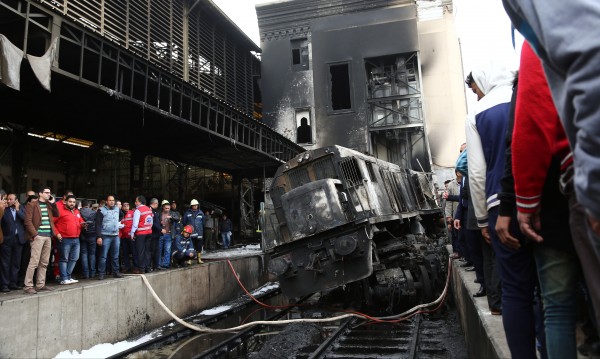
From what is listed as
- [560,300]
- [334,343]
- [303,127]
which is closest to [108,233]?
[334,343]

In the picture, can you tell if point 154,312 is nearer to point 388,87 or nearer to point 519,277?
point 519,277

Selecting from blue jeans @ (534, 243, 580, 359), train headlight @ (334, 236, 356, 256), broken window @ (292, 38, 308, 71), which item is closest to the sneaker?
train headlight @ (334, 236, 356, 256)

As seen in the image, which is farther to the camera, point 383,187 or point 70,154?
point 70,154

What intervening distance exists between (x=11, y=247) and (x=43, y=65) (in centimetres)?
352

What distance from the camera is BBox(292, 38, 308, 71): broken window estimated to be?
2758 centimetres

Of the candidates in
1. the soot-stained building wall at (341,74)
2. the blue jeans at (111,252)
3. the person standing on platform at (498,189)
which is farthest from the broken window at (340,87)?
the person standing on platform at (498,189)

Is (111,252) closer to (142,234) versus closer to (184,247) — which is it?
(142,234)

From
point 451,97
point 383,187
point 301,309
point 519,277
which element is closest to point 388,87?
point 451,97

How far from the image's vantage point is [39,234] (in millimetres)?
7371

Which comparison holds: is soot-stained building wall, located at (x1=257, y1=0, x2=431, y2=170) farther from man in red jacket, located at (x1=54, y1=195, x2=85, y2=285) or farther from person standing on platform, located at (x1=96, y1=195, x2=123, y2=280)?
man in red jacket, located at (x1=54, y1=195, x2=85, y2=285)

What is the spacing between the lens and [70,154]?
2539cm

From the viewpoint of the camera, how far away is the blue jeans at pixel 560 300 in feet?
6.32

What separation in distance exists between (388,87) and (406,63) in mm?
1820

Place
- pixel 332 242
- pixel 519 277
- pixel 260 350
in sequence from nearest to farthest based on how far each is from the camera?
pixel 519 277 < pixel 260 350 < pixel 332 242
